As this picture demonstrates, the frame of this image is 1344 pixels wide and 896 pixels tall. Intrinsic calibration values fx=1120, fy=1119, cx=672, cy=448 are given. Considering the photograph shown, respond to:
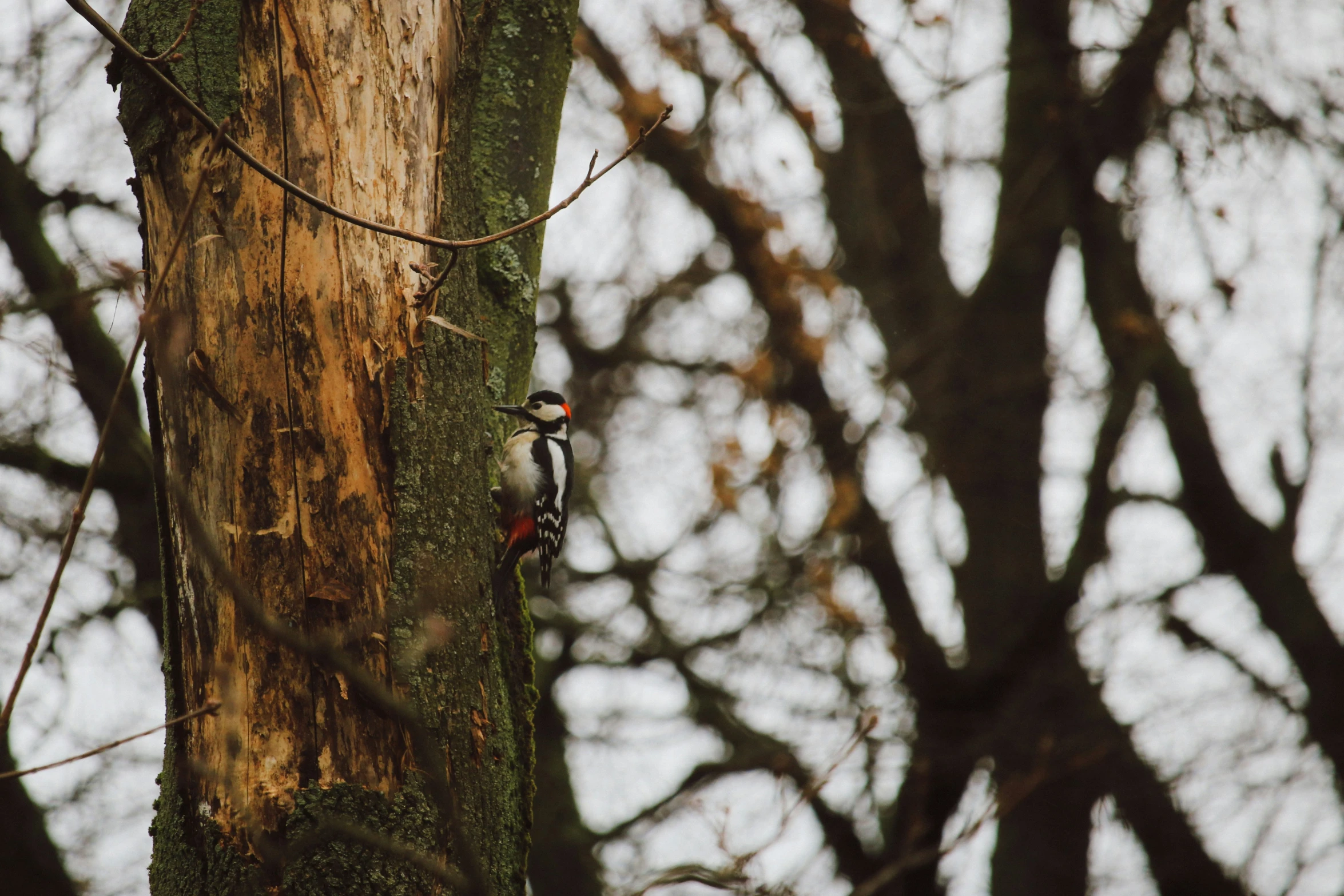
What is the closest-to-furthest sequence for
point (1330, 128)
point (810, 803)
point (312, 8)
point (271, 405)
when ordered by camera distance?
point (271, 405)
point (312, 8)
point (1330, 128)
point (810, 803)

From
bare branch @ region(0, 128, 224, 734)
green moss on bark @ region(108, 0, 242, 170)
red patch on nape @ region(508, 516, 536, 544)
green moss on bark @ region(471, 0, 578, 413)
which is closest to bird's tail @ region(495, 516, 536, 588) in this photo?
red patch on nape @ region(508, 516, 536, 544)

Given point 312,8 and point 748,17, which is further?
point 748,17

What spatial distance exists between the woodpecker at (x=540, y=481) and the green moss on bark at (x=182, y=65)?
4.94 ft

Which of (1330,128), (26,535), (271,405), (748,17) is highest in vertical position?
(748,17)

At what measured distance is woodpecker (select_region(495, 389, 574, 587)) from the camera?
3836 millimetres

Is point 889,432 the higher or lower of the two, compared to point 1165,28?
lower

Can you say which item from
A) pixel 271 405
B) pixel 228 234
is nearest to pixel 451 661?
pixel 271 405

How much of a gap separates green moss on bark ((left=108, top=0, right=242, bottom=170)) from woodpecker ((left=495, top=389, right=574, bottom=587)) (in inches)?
59.2

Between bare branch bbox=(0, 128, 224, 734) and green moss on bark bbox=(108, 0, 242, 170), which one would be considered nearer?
bare branch bbox=(0, 128, 224, 734)

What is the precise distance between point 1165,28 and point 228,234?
4494mm

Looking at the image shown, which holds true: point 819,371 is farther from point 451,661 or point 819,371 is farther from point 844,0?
point 451,661

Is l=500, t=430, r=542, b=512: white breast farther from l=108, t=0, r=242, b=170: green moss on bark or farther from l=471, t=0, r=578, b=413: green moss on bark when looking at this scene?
l=108, t=0, r=242, b=170: green moss on bark

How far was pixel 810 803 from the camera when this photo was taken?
6227 millimetres

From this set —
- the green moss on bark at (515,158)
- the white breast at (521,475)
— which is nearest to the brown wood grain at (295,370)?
the green moss on bark at (515,158)
